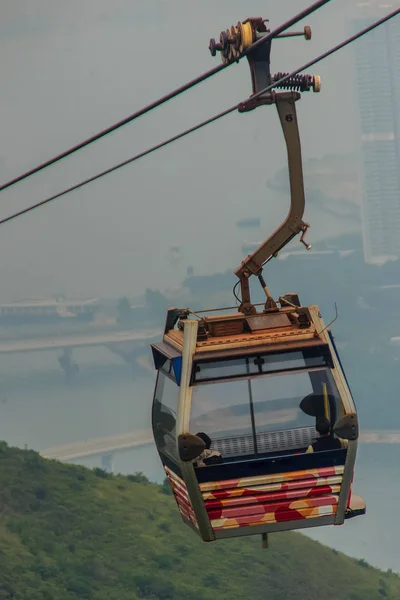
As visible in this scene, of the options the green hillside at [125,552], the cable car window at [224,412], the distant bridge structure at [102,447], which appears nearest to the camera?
the cable car window at [224,412]

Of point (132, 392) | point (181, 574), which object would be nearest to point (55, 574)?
point (181, 574)

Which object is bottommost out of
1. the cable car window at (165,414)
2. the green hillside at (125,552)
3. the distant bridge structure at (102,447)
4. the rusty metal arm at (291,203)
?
the distant bridge structure at (102,447)

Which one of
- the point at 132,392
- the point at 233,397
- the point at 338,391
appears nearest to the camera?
the point at 338,391

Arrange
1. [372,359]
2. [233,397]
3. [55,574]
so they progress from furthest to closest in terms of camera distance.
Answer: [372,359] → [55,574] → [233,397]

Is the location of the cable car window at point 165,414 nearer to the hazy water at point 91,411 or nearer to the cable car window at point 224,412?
the cable car window at point 224,412

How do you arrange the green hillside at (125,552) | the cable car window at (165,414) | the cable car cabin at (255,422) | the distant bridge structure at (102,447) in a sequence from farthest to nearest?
the distant bridge structure at (102,447) < the green hillside at (125,552) < the cable car window at (165,414) < the cable car cabin at (255,422)

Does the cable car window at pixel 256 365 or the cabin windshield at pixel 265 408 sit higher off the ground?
the cable car window at pixel 256 365

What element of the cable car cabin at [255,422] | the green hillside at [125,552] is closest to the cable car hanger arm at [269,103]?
the cable car cabin at [255,422]

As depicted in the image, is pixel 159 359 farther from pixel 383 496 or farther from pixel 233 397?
pixel 383 496

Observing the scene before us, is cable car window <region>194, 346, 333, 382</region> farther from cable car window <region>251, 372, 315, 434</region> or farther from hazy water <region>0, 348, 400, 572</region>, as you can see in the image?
hazy water <region>0, 348, 400, 572</region>
